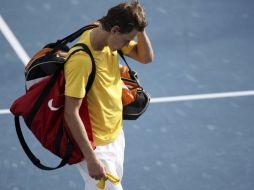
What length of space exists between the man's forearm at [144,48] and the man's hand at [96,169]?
34.3 inches

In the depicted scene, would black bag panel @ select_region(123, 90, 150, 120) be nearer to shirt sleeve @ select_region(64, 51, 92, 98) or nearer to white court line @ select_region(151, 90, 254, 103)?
shirt sleeve @ select_region(64, 51, 92, 98)

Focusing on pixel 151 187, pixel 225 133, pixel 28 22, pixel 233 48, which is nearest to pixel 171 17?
pixel 233 48

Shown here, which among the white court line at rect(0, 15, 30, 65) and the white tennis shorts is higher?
the white tennis shorts

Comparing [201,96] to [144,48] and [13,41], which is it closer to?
[13,41]

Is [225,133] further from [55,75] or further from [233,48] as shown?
[55,75]

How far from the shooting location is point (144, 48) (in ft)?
15.0

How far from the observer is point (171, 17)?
8391 mm

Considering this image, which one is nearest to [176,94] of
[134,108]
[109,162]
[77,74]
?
[134,108]

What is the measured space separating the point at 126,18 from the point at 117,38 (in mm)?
150

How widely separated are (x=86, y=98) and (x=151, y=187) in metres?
1.85

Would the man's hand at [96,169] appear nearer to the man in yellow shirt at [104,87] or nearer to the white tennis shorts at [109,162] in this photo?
the man in yellow shirt at [104,87]

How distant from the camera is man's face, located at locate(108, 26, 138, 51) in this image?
407 centimetres

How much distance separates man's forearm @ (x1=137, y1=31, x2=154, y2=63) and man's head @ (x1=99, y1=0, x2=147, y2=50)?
42 centimetres

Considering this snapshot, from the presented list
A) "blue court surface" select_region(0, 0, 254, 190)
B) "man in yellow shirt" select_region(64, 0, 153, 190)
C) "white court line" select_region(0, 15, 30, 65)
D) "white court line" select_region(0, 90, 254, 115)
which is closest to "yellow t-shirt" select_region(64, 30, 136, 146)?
"man in yellow shirt" select_region(64, 0, 153, 190)
